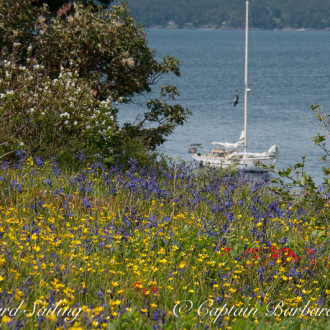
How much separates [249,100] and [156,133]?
4690 cm

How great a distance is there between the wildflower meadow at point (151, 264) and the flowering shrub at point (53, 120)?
80.6 inches

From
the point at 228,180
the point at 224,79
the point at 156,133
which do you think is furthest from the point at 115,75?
the point at 224,79

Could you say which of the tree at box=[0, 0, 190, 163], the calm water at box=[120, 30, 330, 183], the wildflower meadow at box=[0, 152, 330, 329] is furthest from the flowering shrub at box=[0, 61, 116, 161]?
the calm water at box=[120, 30, 330, 183]

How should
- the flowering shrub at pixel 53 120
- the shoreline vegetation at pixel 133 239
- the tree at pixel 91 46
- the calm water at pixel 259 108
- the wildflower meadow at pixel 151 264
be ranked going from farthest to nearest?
the calm water at pixel 259 108 < the tree at pixel 91 46 < the flowering shrub at pixel 53 120 < the shoreline vegetation at pixel 133 239 < the wildflower meadow at pixel 151 264

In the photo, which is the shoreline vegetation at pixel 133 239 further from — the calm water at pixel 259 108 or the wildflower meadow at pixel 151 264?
the calm water at pixel 259 108

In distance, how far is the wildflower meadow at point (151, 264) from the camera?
3518 millimetres

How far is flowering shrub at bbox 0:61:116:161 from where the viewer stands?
28.6 feet

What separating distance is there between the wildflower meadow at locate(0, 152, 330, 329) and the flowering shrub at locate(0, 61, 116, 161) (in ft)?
6.72

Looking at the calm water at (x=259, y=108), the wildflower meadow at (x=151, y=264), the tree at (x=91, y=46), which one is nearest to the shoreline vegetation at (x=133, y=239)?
the wildflower meadow at (x=151, y=264)

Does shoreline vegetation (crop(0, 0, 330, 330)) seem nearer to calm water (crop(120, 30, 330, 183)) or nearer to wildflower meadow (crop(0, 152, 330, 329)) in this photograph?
wildflower meadow (crop(0, 152, 330, 329))

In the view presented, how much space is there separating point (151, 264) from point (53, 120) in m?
4.95

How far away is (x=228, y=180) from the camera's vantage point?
314 inches

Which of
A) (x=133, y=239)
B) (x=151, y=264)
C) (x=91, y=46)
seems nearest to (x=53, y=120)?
(x=91, y=46)

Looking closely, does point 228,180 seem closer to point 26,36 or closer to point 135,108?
point 26,36
